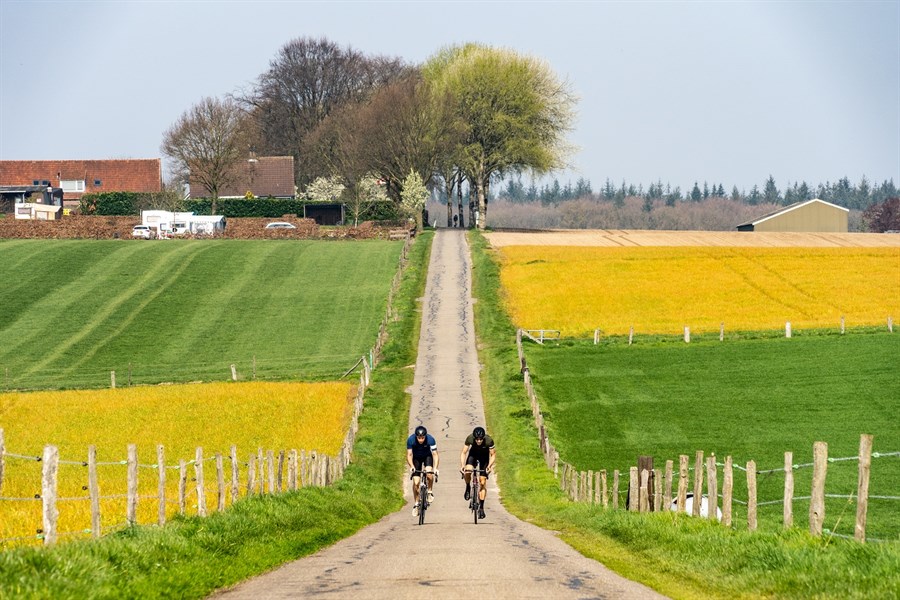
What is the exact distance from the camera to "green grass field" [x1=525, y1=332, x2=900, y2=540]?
40.2m

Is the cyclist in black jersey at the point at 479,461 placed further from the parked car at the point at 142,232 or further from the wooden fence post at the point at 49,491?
the parked car at the point at 142,232

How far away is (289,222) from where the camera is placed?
128m

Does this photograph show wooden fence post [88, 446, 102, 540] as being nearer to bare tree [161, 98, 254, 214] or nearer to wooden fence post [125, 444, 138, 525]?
wooden fence post [125, 444, 138, 525]

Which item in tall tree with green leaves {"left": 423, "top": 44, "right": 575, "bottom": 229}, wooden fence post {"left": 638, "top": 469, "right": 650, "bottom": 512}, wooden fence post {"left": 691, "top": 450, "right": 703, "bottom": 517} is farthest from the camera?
tall tree with green leaves {"left": 423, "top": 44, "right": 575, "bottom": 229}

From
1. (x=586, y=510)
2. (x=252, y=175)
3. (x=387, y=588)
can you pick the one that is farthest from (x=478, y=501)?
(x=252, y=175)

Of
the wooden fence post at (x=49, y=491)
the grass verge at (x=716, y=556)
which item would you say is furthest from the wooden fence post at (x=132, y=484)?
the grass verge at (x=716, y=556)

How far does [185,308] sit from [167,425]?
36560 millimetres

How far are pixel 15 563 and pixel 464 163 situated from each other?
12356cm

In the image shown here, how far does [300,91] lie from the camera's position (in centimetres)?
17025

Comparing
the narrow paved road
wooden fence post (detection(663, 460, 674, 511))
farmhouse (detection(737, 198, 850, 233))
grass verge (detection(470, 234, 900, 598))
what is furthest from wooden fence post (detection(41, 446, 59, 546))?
farmhouse (detection(737, 198, 850, 233))

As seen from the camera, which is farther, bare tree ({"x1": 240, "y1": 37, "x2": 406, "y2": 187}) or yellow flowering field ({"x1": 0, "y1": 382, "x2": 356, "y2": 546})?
bare tree ({"x1": 240, "y1": 37, "x2": 406, "y2": 187})

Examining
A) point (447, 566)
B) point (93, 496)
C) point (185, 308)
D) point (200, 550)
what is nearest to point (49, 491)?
point (93, 496)

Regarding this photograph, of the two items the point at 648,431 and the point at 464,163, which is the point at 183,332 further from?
the point at 464,163

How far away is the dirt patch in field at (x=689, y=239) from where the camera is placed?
4645 inches
